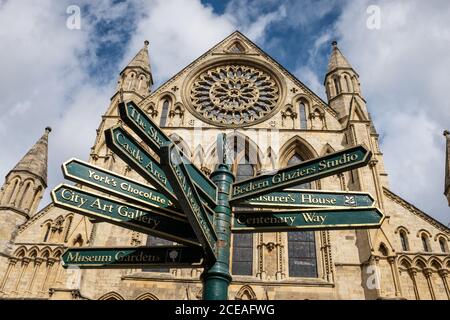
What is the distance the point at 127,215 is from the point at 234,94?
50.1 feet

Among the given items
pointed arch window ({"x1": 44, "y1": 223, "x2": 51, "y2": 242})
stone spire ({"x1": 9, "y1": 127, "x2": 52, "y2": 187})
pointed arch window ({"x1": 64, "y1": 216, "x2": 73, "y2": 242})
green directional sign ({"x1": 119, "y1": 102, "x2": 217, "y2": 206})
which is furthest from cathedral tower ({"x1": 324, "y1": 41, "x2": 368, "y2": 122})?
green directional sign ({"x1": 119, "y1": 102, "x2": 217, "y2": 206})

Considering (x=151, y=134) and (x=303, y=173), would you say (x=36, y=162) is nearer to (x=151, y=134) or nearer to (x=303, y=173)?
(x=151, y=134)

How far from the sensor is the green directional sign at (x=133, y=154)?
10.7 feet

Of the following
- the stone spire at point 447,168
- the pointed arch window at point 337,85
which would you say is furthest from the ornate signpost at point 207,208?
the pointed arch window at point 337,85

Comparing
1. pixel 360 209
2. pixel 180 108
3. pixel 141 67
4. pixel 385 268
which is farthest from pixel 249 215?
pixel 141 67

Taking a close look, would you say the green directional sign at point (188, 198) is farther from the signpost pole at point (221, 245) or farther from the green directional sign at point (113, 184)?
the green directional sign at point (113, 184)

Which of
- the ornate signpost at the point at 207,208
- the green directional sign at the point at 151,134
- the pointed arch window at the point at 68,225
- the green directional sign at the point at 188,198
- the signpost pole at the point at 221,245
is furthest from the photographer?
the pointed arch window at the point at 68,225

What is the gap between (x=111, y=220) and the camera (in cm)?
405

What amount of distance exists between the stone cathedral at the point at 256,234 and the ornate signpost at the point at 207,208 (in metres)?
6.05

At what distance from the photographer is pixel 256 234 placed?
13641 mm

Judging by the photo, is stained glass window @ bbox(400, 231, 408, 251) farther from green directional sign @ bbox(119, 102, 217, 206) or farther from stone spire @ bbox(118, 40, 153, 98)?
stone spire @ bbox(118, 40, 153, 98)
